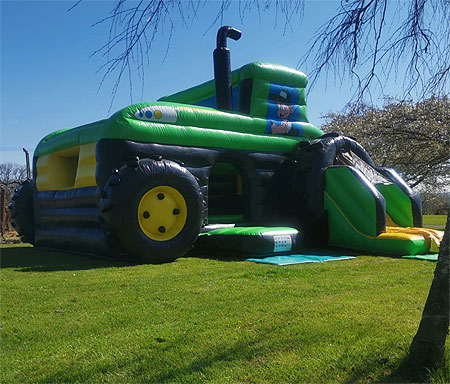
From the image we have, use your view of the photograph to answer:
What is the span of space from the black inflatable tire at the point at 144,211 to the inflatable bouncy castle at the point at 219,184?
0.01m

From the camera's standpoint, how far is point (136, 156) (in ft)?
21.9

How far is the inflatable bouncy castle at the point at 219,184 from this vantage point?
21.3 ft

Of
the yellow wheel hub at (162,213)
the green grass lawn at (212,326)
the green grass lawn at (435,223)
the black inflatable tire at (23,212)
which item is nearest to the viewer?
the green grass lawn at (212,326)

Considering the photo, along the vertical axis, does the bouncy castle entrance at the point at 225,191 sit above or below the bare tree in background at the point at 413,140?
below

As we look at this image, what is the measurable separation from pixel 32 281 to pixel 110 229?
1452mm

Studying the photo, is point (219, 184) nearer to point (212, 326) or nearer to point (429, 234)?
point (429, 234)

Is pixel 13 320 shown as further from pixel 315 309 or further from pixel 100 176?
pixel 100 176

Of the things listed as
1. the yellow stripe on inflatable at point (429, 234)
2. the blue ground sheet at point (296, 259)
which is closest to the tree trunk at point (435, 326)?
the blue ground sheet at point (296, 259)

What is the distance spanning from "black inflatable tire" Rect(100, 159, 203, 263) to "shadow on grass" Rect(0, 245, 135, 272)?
12.7 inches

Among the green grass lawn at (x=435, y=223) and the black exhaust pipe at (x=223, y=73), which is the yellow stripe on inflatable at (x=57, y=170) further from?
the green grass lawn at (x=435, y=223)

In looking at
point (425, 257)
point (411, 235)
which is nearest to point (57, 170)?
point (411, 235)

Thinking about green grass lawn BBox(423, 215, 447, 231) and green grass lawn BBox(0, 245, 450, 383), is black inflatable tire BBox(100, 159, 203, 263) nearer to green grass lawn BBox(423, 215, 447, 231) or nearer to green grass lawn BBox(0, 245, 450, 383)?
green grass lawn BBox(0, 245, 450, 383)

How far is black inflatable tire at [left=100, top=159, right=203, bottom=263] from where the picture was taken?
20.1 ft

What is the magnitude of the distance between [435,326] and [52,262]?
542cm
